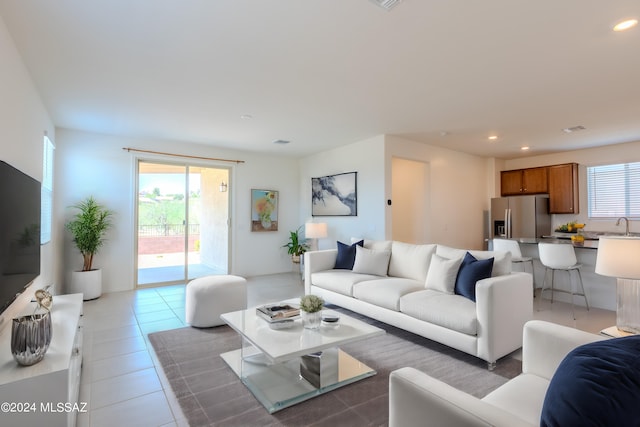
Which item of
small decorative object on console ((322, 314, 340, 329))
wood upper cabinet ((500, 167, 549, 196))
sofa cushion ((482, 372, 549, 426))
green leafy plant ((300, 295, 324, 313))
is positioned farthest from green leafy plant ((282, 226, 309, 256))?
sofa cushion ((482, 372, 549, 426))

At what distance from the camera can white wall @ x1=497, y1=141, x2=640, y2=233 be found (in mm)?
5742

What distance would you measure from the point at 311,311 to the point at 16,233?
208 cm

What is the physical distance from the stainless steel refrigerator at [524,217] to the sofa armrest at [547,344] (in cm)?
560

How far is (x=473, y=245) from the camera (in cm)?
696

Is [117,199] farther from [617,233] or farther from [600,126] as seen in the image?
[617,233]

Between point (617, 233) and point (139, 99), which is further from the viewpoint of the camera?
point (617, 233)

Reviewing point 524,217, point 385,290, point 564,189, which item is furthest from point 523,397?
point 564,189

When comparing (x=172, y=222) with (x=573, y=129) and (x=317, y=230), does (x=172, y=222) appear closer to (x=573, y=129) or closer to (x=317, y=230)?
(x=317, y=230)

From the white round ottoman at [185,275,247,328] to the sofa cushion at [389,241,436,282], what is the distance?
6.55 ft

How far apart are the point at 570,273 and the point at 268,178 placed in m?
5.56

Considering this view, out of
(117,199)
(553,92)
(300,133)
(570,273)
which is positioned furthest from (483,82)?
(117,199)

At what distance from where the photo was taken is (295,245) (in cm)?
653

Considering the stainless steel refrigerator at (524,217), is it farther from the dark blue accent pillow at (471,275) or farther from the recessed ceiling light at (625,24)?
the recessed ceiling light at (625,24)

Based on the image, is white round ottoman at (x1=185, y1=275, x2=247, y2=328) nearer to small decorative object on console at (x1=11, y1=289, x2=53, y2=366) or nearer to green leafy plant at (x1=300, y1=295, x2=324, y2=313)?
green leafy plant at (x1=300, y1=295, x2=324, y2=313)
